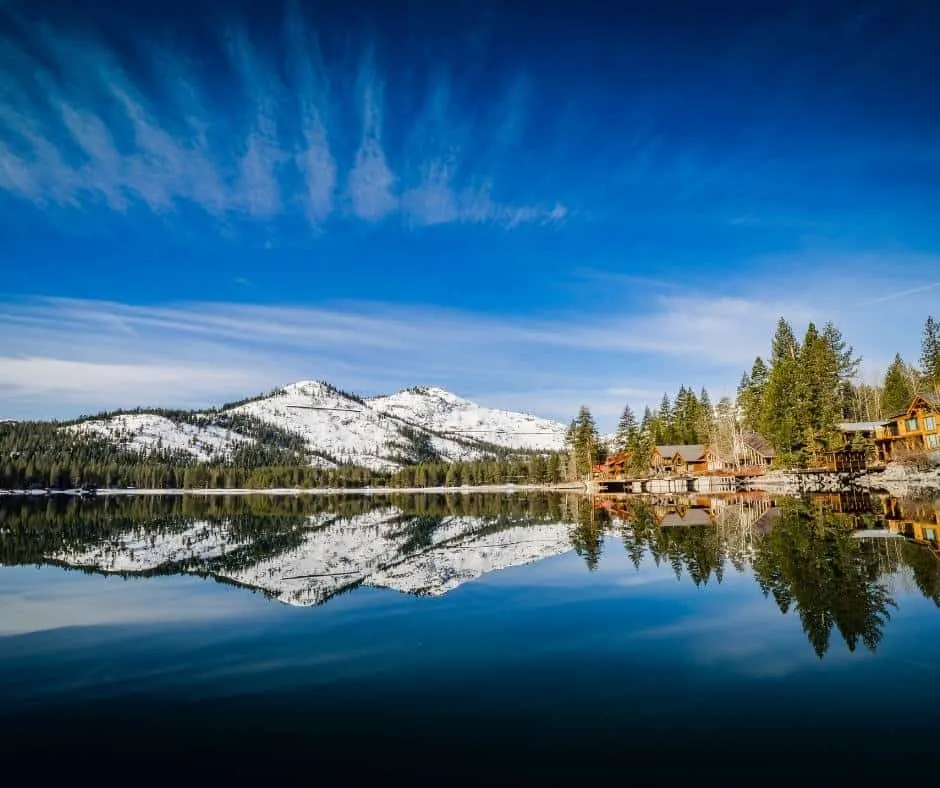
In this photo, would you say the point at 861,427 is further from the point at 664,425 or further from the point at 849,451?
the point at 664,425

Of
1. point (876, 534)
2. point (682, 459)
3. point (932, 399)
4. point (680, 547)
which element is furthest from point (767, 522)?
point (682, 459)

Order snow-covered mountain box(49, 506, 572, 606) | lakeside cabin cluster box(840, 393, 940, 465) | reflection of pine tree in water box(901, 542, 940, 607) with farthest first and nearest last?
lakeside cabin cluster box(840, 393, 940, 465) → snow-covered mountain box(49, 506, 572, 606) → reflection of pine tree in water box(901, 542, 940, 607)

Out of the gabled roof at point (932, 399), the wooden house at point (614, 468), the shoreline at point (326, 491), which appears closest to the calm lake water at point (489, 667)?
the gabled roof at point (932, 399)

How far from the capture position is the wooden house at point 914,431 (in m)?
58.7

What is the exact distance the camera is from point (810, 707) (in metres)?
8.00

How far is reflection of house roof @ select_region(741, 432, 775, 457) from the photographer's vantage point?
83062mm

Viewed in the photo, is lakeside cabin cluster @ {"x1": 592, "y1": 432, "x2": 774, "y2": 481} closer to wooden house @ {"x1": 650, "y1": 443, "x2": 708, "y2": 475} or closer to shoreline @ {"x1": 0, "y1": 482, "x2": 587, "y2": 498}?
wooden house @ {"x1": 650, "y1": 443, "x2": 708, "y2": 475}

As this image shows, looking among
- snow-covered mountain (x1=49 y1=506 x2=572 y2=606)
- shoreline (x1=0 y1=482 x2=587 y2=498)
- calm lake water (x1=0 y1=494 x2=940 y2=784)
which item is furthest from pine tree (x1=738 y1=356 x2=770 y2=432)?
calm lake water (x1=0 y1=494 x2=940 y2=784)

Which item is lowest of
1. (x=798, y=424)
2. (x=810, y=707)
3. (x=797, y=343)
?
(x=810, y=707)

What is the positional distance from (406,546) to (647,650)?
18.6 m

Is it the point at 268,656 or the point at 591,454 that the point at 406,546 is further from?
the point at 591,454

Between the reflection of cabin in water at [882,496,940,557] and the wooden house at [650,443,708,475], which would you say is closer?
the reflection of cabin in water at [882,496,940,557]

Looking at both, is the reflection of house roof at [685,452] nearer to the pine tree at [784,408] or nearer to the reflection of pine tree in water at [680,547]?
the pine tree at [784,408]

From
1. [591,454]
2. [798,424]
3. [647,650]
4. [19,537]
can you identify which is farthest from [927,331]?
[19,537]
